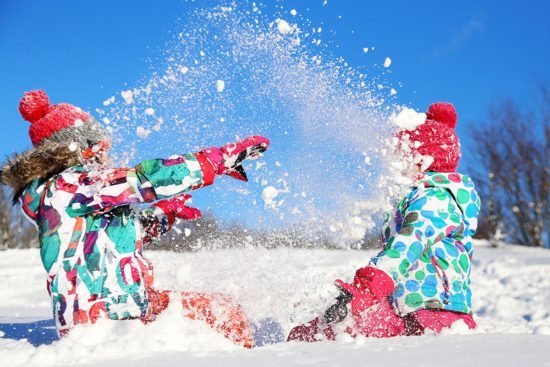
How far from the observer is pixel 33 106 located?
99.7 inches

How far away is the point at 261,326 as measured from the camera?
3182 millimetres

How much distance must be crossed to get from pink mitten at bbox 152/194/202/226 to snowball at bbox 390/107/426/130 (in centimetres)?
110

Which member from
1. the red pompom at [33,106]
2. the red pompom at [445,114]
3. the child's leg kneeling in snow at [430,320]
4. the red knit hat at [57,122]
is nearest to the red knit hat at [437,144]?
the red pompom at [445,114]

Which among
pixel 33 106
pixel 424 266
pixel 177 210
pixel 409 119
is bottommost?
pixel 424 266

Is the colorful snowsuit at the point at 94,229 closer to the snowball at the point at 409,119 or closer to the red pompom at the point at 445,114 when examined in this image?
the snowball at the point at 409,119

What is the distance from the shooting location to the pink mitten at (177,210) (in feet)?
9.68

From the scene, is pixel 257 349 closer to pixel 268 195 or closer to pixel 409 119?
pixel 268 195

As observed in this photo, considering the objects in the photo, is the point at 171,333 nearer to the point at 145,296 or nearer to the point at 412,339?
the point at 145,296

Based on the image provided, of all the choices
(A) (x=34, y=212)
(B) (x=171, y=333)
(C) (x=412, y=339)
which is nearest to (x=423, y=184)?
(C) (x=412, y=339)

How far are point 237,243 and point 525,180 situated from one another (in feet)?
57.0

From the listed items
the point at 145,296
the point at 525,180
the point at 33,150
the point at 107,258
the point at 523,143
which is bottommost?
the point at 145,296

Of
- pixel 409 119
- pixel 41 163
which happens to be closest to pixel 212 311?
pixel 41 163

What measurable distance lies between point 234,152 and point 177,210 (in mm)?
762

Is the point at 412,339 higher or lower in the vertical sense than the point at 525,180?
lower
